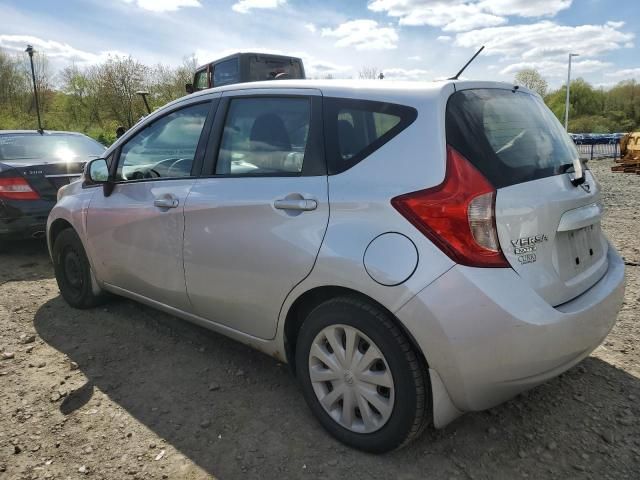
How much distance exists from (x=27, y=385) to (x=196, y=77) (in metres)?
10.5

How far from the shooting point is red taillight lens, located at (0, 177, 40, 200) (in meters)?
5.49

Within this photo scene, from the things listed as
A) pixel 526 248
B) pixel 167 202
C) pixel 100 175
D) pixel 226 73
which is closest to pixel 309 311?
pixel 526 248

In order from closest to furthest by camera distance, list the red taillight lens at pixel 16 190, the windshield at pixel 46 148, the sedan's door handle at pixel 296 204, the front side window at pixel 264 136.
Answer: the sedan's door handle at pixel 296 204, the front side window at pixel 264 136, the red taillight lens at pixel 16 190, the windshield at pixel 46 148

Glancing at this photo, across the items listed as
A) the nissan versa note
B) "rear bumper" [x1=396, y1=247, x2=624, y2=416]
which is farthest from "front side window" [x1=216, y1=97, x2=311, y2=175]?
"rear bumper" [x1=396, y1=247, x2=624, y2=416]

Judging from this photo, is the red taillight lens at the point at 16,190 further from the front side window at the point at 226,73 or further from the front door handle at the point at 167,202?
the front side window at the point at 226,73

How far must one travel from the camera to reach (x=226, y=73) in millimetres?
11484

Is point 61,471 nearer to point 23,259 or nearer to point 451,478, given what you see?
point 451,478

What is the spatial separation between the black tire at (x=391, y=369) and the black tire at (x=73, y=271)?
101 inches

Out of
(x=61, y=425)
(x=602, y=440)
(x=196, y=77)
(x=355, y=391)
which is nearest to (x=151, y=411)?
(x=61, y=425)

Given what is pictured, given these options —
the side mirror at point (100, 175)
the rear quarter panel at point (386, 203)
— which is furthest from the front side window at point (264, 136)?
the side mirror at point (100, 175)

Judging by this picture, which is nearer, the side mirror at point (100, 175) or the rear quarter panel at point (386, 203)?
the rear quarter panel at point (386, 203)

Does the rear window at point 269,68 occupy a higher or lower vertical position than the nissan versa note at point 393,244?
higher

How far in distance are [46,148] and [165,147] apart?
390 cm

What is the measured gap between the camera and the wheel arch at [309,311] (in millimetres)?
2123
